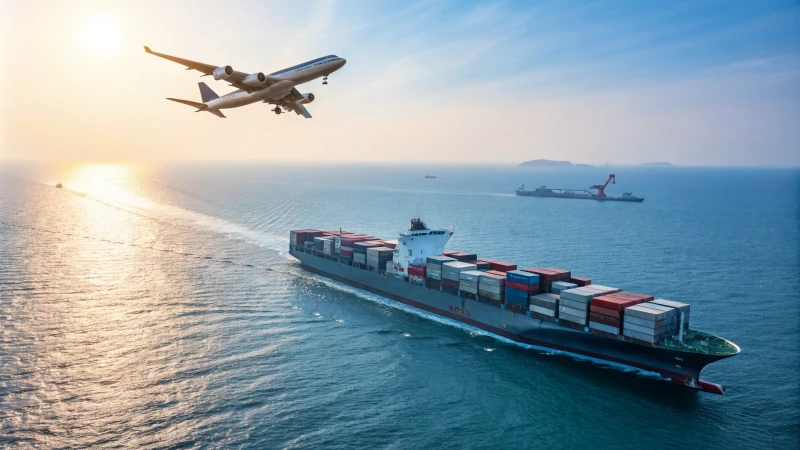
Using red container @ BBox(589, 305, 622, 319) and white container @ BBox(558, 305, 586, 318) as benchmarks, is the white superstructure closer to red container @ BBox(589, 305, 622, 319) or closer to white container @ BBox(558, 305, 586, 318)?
white container @ BBox(558, 305, 586, 318)

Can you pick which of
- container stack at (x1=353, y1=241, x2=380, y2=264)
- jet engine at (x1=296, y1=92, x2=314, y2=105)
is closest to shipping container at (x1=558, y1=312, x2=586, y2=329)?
container stack at (x1=353, y1=241, x2=380, y2=264)

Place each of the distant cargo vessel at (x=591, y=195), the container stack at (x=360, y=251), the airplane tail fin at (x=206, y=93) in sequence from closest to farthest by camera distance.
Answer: the airplane tail fin at (x=206, y=93), the container stack at (x=360, y=251), the distant cargo vessel at (x=591, y=195)

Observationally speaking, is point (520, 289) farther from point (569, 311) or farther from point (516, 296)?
point (569, 311)

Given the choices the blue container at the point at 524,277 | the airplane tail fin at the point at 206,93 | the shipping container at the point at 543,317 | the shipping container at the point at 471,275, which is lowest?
the shipping container at the point at 543,317

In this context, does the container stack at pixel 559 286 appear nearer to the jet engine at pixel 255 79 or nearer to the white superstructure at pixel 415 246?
the white superstructure at pixel 415 246

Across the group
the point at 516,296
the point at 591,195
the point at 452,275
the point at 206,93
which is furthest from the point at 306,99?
the point at 591,195

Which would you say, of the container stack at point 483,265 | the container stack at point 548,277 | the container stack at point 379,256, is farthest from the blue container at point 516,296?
the container stack at point 379,256

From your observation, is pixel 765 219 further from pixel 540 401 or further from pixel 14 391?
pixel 14 391
